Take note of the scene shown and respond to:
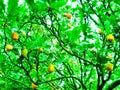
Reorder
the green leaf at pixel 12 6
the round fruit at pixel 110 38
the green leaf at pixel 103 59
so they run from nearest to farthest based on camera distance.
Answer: the green leaf at pixel 12 6
the green leaf at pixel 103 59
the round fruit at pixel 110 38

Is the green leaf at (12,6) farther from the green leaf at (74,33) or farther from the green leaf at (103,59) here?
the green leaf at (103,59)

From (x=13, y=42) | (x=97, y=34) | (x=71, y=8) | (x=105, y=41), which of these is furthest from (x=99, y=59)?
(x=71, y=8)

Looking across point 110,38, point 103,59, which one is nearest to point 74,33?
point 103,59

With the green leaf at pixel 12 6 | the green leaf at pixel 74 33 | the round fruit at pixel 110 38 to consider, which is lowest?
the round fruit at pixel 110 38

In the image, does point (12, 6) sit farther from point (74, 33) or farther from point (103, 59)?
point (103, 59)

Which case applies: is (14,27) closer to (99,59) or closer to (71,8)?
(99,59)

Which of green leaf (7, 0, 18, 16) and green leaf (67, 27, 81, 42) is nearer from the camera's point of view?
green leaf (7, 0, 18, 16)

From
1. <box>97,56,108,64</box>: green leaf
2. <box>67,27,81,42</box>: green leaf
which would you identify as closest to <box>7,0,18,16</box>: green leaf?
<box>67,27,81,42</box>: green leaf

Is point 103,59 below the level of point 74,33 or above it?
below

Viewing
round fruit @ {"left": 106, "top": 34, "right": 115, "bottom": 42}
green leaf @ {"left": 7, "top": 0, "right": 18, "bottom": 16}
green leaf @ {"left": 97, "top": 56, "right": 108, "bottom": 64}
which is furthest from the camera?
round fruit @ {"left": 106, "top": 34, "right": 115, "bottom": 42}

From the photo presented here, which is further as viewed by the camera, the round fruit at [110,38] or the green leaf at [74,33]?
the round fruit at [110,38]

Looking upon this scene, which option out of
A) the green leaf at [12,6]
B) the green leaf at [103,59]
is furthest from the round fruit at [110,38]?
the green leaf at [12,6]

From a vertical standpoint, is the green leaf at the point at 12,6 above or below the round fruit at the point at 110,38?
above

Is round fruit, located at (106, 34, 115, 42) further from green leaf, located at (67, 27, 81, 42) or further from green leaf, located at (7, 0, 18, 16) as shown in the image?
green leaf, located at (7, 0, 18, 16)
